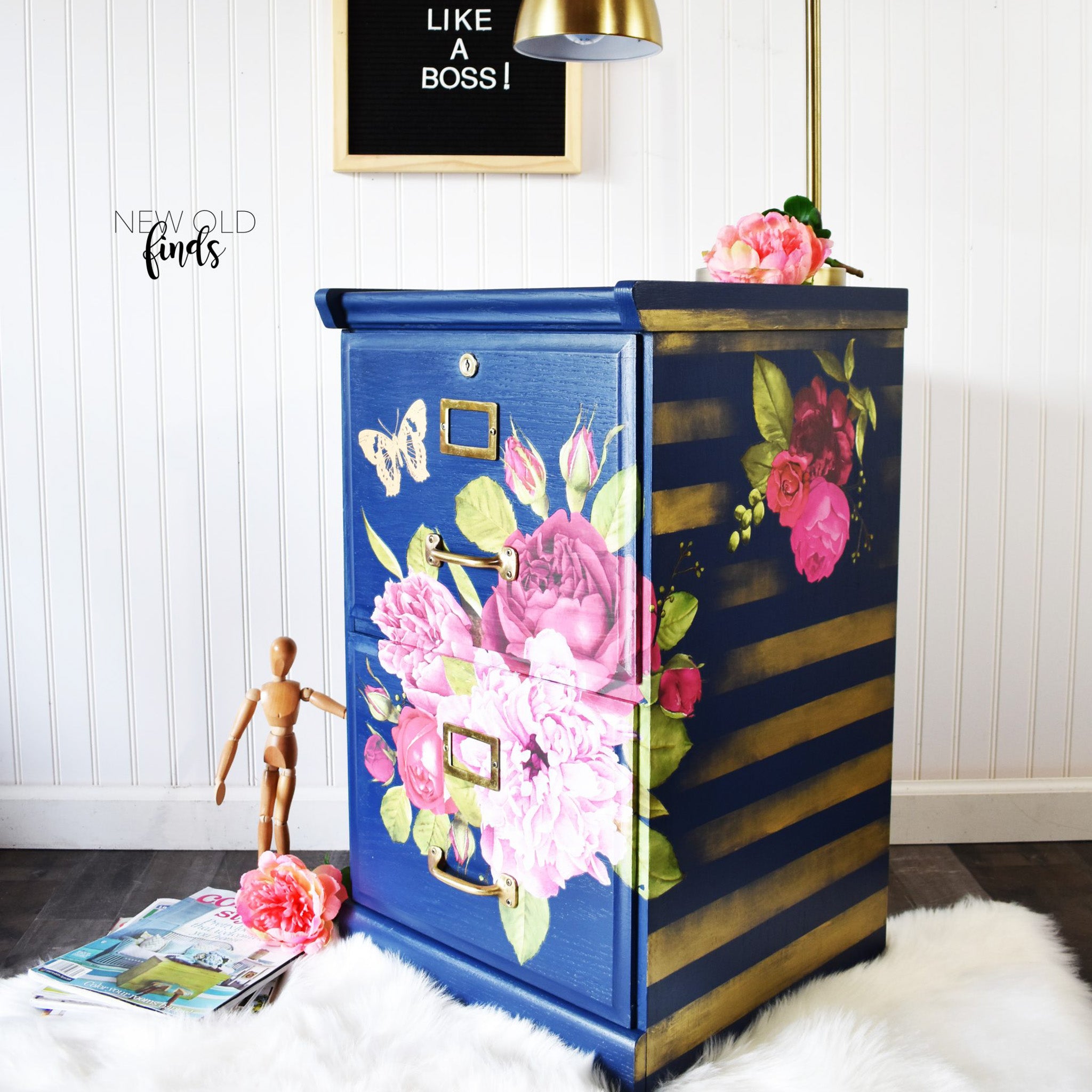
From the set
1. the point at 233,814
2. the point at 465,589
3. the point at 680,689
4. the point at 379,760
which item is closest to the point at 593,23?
the point at 465,589

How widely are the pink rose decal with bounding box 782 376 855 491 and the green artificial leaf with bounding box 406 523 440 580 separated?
39 cm

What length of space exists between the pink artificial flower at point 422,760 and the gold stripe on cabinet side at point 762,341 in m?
0.49

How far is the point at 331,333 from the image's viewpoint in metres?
2.11

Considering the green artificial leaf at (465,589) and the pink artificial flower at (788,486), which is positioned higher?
the pink artificial flower at (788,486)

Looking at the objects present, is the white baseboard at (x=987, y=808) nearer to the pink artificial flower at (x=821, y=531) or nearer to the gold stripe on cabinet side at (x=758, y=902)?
the gold stripe on cabinet side at (x=758, y=902)

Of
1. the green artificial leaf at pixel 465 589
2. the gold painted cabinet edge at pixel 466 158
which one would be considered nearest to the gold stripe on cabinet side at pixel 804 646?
the green artificial leaf at pixel 465 589

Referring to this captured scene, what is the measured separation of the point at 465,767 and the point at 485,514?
0.91ft

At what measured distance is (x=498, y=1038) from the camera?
1221 mm

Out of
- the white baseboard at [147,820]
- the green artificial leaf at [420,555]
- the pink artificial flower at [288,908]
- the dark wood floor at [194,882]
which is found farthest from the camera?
the white baseboard at [147,820]

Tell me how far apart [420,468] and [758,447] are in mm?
352

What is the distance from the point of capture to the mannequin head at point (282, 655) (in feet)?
4.83

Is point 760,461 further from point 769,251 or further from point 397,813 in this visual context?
point 397,813

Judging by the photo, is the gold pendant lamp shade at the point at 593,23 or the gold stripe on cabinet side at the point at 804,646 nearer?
the gold stripe on cabinet side at the point at 804,646

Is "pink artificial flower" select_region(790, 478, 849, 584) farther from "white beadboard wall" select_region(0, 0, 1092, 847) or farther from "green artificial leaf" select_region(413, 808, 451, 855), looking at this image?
"white beadboard wall" select_region(0, 0, 1092, 847)
